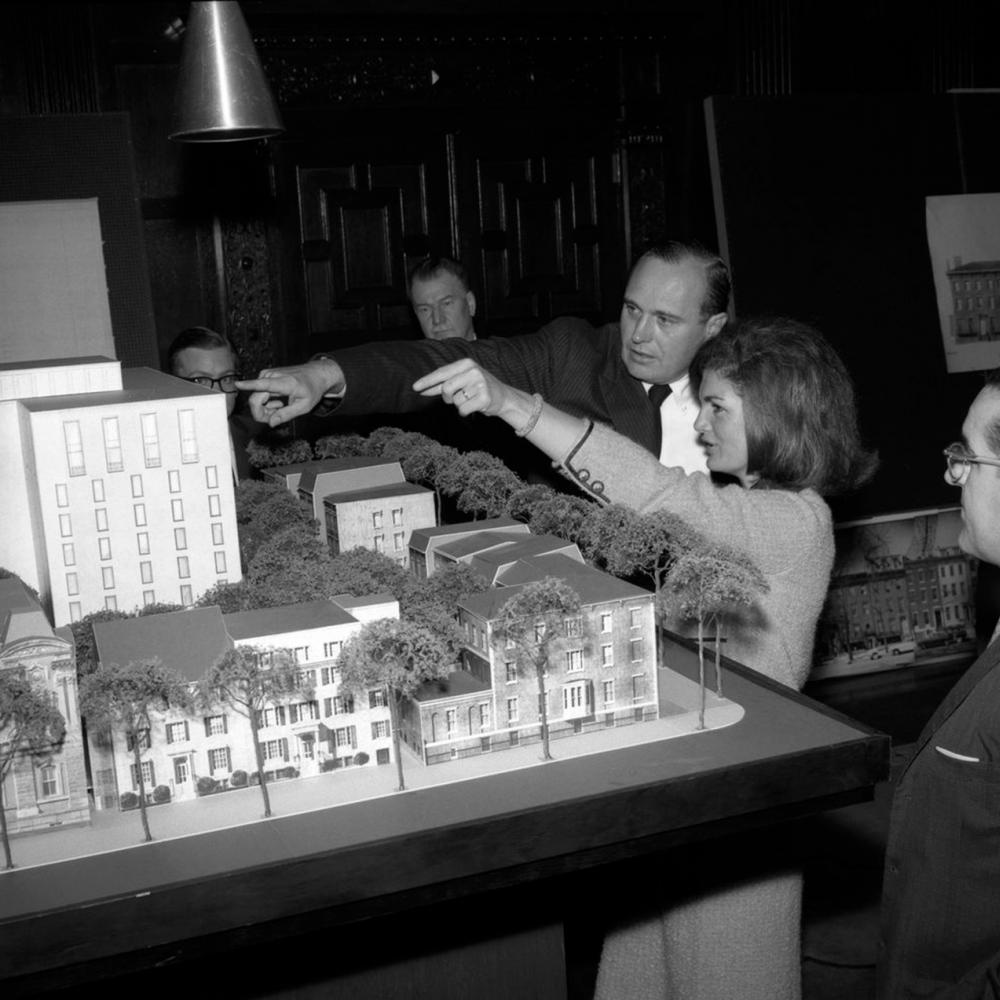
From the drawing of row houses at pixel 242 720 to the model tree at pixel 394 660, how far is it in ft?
0.21

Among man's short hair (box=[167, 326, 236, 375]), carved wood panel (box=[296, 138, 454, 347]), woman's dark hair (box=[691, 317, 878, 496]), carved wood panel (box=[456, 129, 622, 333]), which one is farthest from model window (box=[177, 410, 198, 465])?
carved wood panel (box=[456, 129, 622, 333])

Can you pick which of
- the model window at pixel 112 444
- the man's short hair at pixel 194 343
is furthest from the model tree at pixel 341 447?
the man's short hair at pixel 194 343

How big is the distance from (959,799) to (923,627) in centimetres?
486

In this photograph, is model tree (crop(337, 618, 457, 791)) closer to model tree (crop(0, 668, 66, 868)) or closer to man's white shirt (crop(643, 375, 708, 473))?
model tree (crop(0, 668, 66, 868))

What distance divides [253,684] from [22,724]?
0.35 meters

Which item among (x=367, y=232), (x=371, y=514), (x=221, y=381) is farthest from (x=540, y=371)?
(x=367, y=232)

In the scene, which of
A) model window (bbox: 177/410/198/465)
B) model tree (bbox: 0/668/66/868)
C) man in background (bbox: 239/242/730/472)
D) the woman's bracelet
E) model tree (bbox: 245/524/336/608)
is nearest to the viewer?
model tree (bbox: 0/668/66/868)

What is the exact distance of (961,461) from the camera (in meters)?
2.19

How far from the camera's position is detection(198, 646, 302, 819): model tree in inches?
80.7

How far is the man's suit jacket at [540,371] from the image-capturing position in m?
3.66

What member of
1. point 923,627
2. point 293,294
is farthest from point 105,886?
point 923,627

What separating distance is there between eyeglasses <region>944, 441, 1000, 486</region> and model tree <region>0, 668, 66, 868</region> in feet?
4.92

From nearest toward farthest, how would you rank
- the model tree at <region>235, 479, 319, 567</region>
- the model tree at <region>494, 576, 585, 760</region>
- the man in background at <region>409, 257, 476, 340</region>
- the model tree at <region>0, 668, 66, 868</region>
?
the model tree at <region>0, 668, 66, 868</region>, the model tree at <region>494, 576, 585, 760</region>, the model tree at <region>235, 479, 319, 567</region>, the man in background at <region>409, 257, 476, 340</region>

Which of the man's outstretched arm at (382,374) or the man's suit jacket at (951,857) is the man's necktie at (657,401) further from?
the man's suit jacket at (951,857)
